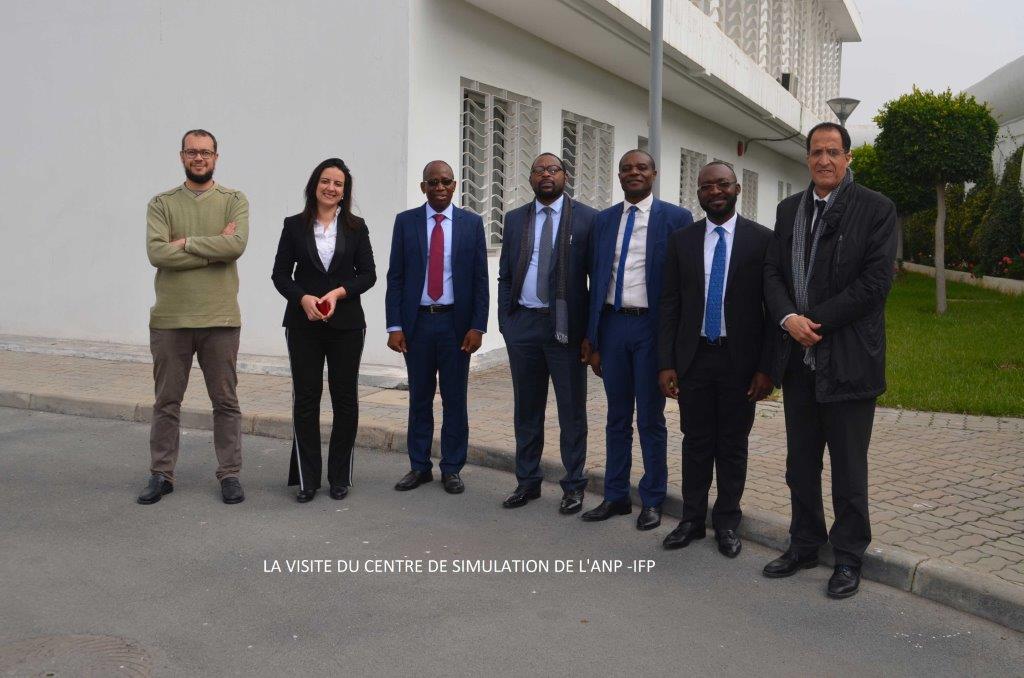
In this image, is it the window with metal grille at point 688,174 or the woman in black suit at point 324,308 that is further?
the window with metal grille at point 688,174

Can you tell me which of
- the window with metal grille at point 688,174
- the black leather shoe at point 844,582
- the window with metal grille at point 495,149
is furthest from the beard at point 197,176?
the window with metal grille at point 688,174

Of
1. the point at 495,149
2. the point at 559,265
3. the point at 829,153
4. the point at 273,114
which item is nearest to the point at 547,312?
the point at 559,265

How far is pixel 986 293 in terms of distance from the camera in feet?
73.4

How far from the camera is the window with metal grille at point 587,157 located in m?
13.2

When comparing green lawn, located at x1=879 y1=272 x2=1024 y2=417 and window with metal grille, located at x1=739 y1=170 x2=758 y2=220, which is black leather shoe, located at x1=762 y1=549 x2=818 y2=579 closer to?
green lawn, located at x1=879 y1=272 x2=1024 y2=417

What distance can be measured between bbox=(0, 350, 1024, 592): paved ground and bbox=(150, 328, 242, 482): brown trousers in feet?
3.02

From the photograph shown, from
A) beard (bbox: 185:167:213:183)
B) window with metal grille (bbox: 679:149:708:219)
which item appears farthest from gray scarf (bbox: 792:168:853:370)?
window with metal grille (bbox: 679:149:708:219)

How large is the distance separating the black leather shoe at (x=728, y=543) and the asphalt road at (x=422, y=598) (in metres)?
0.06

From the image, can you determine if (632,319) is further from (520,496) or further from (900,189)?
(900,189)

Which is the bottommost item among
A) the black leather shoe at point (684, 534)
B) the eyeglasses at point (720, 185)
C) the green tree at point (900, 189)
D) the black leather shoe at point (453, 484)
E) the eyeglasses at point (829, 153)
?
the black leather shoe at point (684, 534)

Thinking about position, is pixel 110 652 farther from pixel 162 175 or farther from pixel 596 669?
pixel 162 175

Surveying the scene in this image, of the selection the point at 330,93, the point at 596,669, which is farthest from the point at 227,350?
the point at 330,93

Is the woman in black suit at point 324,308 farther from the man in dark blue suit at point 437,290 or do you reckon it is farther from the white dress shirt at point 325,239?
the man in dark blue suit at point 437,290

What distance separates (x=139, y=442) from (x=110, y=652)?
3.89 meters
